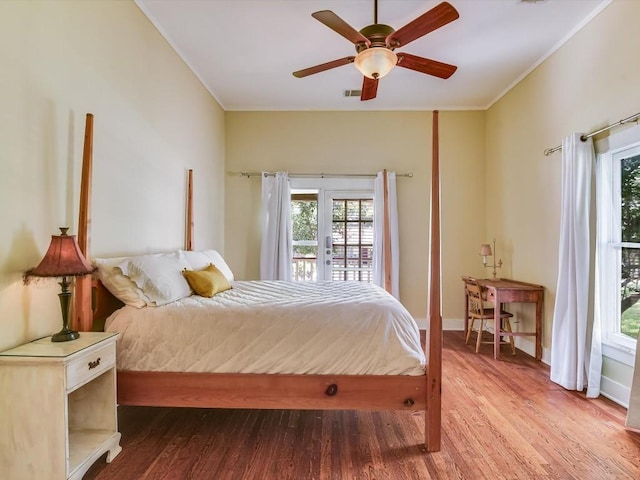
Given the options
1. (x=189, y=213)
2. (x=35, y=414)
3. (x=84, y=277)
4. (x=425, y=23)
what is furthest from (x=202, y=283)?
(x=425, y=23)

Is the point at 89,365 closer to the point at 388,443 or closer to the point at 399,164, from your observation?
the point at 388,443

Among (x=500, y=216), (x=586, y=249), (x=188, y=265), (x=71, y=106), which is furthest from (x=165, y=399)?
(x=500, y=216)

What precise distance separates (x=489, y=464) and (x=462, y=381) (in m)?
1.14

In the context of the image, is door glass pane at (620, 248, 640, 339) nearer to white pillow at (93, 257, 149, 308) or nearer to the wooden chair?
the wooden chair

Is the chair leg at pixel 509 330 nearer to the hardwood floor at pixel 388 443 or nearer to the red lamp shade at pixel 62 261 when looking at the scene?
the hardwood floor at pixel 388 443

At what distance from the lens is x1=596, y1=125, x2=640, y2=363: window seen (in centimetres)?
261

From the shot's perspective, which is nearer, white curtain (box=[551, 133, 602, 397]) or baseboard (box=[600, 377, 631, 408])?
baseboard (box=[600, 377, 631, 408])

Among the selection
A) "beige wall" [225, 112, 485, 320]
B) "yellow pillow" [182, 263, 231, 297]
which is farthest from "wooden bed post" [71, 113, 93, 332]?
"beige wall" [225, 112, 485, 320]

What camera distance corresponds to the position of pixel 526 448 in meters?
2.02

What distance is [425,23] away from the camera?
2.12m

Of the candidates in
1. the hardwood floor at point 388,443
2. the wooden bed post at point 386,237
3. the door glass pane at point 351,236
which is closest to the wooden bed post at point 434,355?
the hardwood floor at point 388,443

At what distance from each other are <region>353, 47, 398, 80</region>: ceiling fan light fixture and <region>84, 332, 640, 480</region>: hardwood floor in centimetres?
237

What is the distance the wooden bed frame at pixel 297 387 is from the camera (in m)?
1.97

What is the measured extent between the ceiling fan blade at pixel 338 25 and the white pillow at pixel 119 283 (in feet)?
6.30
